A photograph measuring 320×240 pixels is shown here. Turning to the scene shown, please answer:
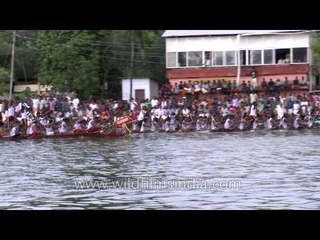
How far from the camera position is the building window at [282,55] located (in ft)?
115

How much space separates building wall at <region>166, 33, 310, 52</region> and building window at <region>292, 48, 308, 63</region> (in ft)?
0.83

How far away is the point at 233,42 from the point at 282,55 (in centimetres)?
259

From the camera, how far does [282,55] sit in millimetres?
35344

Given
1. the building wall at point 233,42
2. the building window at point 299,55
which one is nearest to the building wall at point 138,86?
the building wall at point 233,42

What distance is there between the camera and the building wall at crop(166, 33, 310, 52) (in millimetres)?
34906

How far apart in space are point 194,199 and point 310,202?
1369 millimetres

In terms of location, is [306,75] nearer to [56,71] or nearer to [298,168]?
[56,71]

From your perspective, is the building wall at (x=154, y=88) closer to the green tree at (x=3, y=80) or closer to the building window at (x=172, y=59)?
the building window at (x=172, y=59)

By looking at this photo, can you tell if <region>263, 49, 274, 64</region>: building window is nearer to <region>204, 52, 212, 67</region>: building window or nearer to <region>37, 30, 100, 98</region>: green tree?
<region>204, 52, 212, 67</region>: building window

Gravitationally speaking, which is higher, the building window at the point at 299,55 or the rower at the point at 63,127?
the building window at the point at 299,55

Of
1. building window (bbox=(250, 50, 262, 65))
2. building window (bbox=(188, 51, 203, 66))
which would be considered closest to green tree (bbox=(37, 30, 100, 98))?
building window (bbox=(188, 51, 203, 66))

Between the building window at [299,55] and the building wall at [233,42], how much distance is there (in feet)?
0.83

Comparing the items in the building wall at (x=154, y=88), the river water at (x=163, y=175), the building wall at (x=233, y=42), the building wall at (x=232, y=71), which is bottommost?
the river water at (x=163, y=175)
